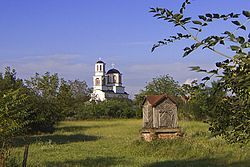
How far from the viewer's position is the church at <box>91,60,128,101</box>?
4786 inches

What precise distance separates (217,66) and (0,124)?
747cm

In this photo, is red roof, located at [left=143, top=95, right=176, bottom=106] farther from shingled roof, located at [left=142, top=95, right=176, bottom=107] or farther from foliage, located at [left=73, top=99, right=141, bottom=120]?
foliage, located at [left=73, top=99, right=141, bottom=120]

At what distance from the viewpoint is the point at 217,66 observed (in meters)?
2.47

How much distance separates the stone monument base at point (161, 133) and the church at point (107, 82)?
93771mm

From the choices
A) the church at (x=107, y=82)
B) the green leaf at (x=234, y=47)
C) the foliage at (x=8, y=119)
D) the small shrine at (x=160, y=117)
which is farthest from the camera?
the church at (x=107, y=82)

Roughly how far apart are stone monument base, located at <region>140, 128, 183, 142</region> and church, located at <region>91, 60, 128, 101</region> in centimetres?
9377

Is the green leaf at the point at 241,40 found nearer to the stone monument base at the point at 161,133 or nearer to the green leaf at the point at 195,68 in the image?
the green leaf at the point at 195,68

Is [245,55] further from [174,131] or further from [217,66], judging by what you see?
[174,131]

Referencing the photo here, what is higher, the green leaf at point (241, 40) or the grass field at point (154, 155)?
the green leaf at point (241, 40)

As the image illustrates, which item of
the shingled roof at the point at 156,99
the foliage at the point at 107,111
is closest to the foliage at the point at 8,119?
the shingled roof at the point at 156,99

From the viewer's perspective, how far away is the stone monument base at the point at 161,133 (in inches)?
922

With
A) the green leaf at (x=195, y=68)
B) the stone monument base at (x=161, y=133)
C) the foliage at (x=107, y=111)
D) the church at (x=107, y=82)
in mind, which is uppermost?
the church at (x=107, y=82)

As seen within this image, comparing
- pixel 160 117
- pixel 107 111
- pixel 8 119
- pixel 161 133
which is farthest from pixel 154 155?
pixel 107 111

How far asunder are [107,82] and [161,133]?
105325mm
